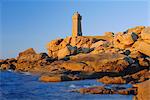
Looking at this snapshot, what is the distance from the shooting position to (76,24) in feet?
228

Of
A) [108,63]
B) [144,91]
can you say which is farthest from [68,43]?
[144,91]

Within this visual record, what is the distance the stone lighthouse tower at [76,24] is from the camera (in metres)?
69.3

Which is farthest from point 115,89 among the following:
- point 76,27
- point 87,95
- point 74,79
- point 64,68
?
point 76,27

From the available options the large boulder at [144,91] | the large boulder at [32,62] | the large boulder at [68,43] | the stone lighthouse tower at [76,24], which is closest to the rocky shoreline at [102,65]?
the large boulder at [32,62]

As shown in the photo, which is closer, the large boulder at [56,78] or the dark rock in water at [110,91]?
the dark rock in water at [110,91]

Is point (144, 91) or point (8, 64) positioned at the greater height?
point (8, 64)

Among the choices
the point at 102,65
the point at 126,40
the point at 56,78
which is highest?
the point at 126,40

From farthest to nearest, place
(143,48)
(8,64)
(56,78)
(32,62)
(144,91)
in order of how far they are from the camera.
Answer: (8,64) → (32,62) → (143,48) → (56,78) → (144,91)

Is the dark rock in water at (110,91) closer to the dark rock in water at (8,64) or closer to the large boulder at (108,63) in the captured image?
the large boulder at (108,63)

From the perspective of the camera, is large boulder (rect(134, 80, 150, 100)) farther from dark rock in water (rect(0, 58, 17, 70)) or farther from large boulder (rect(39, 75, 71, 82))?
dark rock in water (rect(0, 58, 17, 70))

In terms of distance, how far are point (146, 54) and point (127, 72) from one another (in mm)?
7089

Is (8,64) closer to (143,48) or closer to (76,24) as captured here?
(143,48)

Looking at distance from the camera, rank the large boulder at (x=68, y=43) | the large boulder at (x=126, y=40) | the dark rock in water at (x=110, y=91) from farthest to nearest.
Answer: the large boulder at (x=68, y=43) < the large boulder at (x=126, y=40) < the dark rock in water at (x=110, y=91)

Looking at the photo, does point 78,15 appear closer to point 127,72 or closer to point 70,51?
point 70,51
